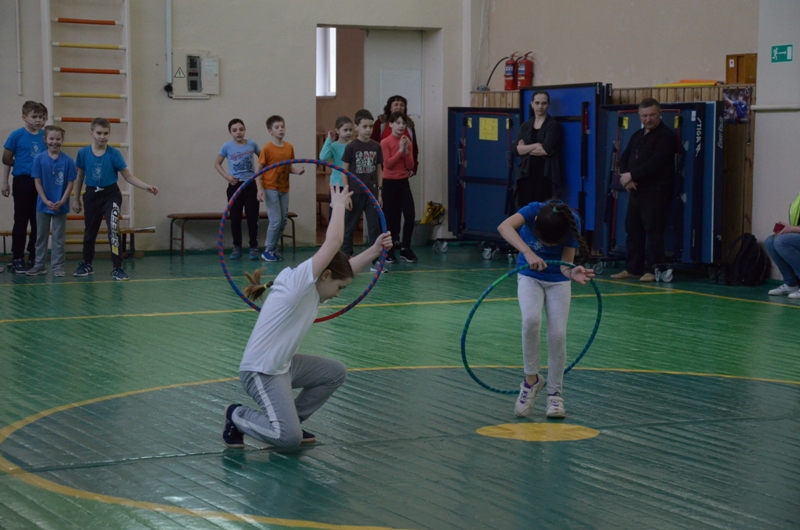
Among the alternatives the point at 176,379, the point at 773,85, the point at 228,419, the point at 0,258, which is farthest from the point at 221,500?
the point at 0,258

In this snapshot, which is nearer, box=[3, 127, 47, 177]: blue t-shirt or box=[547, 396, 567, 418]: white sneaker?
box=[547, 396, 567, 418]: white sneaker

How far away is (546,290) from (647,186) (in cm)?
673

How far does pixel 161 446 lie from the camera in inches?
218

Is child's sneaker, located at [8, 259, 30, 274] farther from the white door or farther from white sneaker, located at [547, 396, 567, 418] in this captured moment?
white sneaker, located at [547, 396, 567, 418]

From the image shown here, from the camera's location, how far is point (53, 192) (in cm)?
1288

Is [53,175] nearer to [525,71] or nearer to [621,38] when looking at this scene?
[525,71]

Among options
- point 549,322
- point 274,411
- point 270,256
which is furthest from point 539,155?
point 274,411

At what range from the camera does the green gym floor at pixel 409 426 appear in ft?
15.0

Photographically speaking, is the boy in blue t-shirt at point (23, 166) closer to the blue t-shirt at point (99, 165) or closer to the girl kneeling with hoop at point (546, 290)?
the blue t-shirt at point (99, 165)

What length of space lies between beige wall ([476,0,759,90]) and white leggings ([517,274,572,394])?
780 cm

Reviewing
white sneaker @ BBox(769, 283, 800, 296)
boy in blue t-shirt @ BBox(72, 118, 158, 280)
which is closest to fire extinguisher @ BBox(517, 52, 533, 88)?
white sneaker @ BBox(769, 283, 800, 296)

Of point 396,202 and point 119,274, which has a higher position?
point 396,202

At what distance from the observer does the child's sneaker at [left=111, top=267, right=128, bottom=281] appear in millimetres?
12692

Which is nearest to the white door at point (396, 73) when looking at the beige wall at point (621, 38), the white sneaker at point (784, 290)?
the beige wall at point (621, 38)
